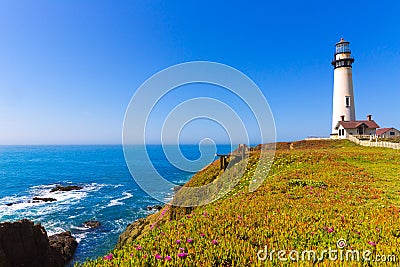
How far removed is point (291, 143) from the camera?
49969 millimetres

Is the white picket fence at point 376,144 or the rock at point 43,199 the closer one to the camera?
the white picket fence at point 376,144

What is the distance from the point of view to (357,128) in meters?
48.1

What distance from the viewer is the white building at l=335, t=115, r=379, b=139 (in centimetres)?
4783

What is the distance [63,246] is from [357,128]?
5342 cm

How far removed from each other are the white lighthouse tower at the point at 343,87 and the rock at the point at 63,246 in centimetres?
5281

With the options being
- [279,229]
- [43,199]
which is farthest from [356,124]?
[43,199]

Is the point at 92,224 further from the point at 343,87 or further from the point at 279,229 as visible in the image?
the point at 343,87

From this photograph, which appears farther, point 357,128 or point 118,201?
point 357,128

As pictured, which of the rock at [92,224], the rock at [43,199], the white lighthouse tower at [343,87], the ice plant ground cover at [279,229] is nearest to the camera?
the ice plant ground cover at [279,229]

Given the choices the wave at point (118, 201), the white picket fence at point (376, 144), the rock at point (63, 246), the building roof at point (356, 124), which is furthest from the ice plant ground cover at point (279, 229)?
the building roof at point (356, 124)

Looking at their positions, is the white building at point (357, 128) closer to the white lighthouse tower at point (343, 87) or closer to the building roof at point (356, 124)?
the building roof at point (356, 124)

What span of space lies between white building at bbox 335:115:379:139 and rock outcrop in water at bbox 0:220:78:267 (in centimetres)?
5057

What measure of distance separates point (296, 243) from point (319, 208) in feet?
11.3

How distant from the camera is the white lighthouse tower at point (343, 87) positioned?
5172cm
